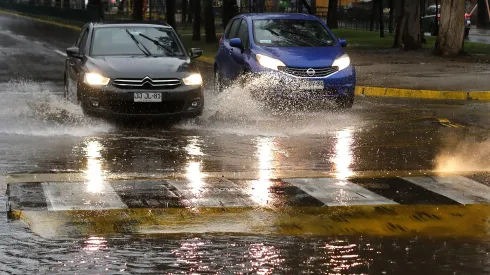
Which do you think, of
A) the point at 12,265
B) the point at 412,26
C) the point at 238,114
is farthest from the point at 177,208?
the point at 412,26

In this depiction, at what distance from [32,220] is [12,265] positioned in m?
1.46

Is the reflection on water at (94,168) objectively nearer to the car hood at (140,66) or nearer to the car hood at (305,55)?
the car hood at (140,66)

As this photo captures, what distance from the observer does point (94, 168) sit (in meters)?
11.5

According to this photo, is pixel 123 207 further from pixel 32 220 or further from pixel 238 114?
pixel 238 114

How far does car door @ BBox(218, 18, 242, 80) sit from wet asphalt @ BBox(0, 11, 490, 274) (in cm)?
56

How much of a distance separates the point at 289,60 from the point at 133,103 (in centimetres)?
332

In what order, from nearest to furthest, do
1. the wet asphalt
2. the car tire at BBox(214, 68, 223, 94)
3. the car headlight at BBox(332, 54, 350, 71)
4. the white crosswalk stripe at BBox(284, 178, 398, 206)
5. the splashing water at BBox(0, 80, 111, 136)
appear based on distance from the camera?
the wet asphalt
the white crosswalk stripe at BBox(284, 178, 398, 206)
the splashing water at BBox(0, 80, 111, 136)
the car headlight at BBox(332, 54, 350, 71)
the car tire at BBox(214, 68, 223, 94)

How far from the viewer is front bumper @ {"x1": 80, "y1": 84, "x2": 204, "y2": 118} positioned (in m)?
14.9

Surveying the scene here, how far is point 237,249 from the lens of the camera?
7629 millimetres

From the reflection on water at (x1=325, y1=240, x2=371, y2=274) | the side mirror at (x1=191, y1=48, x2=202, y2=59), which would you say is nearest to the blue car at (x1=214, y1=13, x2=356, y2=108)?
the side mirror at (x1=191, y1=48, x2=202, y2=59)

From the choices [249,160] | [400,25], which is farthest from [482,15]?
[249,160]

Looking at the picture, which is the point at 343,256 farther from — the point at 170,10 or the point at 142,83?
the point at 170,10

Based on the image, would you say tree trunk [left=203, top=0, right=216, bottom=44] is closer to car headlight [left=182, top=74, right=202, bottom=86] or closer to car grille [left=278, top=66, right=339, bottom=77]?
car grille [left=278, top=66, right=339, bottom=77]

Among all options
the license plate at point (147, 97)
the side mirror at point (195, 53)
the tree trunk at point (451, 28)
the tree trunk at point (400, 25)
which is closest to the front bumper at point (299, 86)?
the side mirror at point (195, 53)
